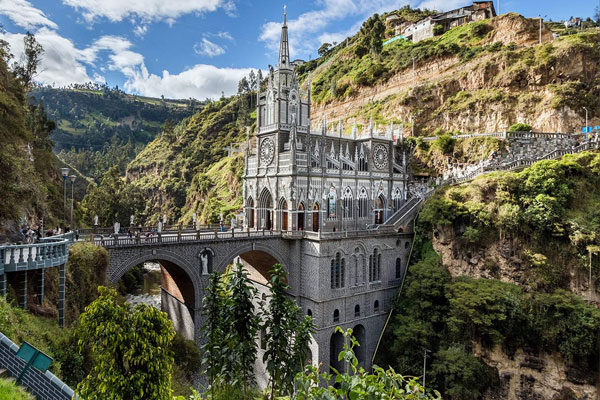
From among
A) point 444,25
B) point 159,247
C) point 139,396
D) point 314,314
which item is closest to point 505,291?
point 314,314

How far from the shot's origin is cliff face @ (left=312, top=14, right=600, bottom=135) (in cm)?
4553

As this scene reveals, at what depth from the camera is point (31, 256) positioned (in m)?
15.5

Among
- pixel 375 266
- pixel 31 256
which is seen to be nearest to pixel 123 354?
pixel 31 256

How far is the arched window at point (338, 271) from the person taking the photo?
34.7 metres

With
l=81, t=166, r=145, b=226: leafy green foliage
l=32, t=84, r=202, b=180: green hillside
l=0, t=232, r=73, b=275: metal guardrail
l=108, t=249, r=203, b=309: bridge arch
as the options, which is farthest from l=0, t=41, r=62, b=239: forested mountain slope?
l=32, t=84, r=202, b=180: green hillside

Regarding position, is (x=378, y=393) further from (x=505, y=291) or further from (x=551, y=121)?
(x=551, y=121)

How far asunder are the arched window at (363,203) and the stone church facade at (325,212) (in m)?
0.11

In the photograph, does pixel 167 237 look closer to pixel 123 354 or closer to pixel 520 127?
pixel 123 354

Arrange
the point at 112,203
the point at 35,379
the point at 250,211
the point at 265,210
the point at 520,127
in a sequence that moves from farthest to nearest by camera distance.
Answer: the point at 112,203 → the point at 520,127 → the point at 250,211 → the point at 265,210 → the point at 35,379

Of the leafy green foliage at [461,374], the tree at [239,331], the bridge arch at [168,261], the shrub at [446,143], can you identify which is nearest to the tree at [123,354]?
the tree at [239,331]

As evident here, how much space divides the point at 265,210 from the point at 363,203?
10.9 meters

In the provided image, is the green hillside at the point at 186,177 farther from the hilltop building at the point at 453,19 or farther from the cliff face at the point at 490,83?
the hilltop building at the point at 453,19

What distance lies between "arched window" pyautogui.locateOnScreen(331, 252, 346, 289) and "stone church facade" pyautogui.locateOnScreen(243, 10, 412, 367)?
0.09m

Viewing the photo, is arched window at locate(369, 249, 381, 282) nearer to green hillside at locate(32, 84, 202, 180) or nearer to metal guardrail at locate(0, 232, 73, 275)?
metal guardrail at locate(0, 232, 73, 275)
